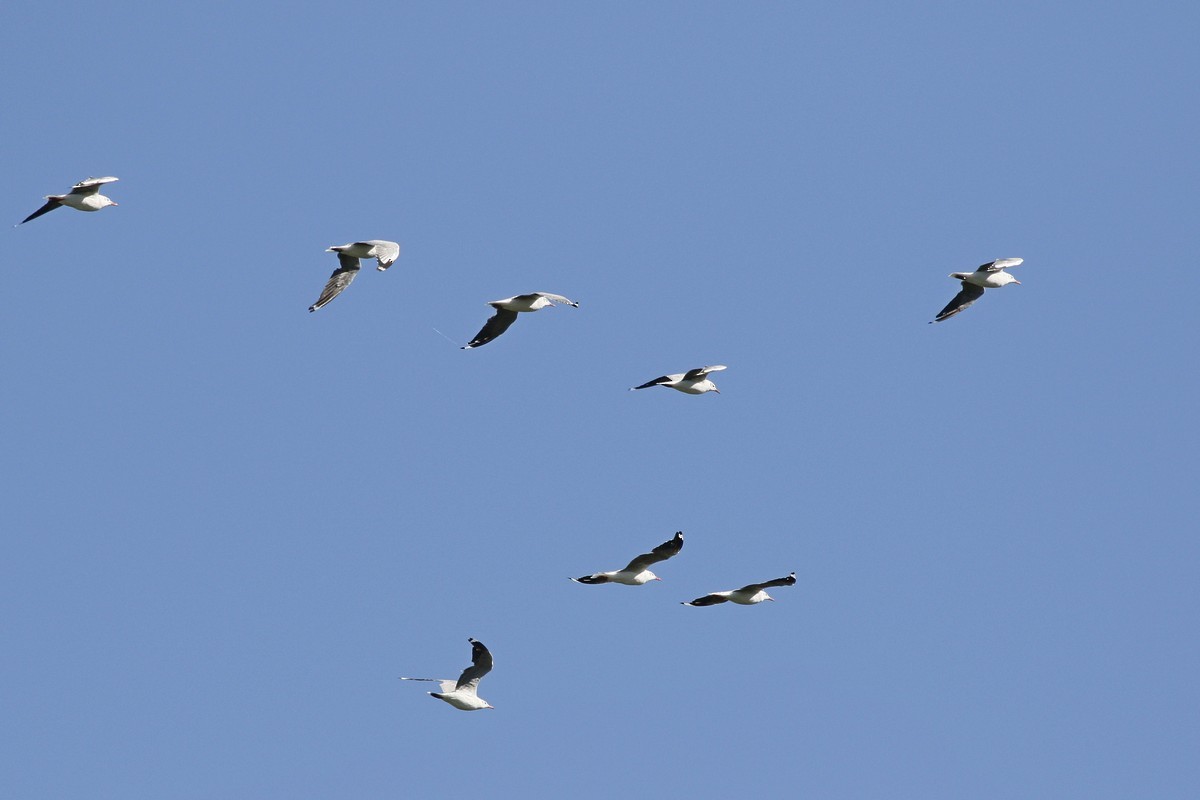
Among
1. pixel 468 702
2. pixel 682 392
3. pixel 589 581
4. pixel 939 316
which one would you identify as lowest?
pixel 468 702

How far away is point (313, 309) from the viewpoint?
122 ft

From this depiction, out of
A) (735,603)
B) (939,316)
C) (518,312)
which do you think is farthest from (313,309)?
(939,316)

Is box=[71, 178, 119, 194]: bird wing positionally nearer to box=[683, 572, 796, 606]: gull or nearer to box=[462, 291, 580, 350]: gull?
box=[462, 291, 580, 350]: gull

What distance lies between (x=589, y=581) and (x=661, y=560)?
4.94 feet

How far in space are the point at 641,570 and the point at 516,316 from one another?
7.42 metres

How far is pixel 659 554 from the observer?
34.5 m

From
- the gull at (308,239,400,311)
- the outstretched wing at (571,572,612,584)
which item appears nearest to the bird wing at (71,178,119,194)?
the gull at (308,239,400,311)

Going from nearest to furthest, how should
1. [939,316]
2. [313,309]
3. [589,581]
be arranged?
[589,581] < [313,309] < [939,316]

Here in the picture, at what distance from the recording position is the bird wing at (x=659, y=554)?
3434 cm

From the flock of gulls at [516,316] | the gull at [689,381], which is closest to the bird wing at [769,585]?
the flock of gulls at [516,316]

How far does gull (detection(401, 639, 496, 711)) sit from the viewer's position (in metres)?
35.4

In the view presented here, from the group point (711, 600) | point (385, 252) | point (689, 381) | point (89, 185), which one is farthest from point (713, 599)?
point (89, 185)

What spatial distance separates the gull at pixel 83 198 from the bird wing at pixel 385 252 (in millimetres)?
5871

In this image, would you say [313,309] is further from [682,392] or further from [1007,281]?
[1007,281]
